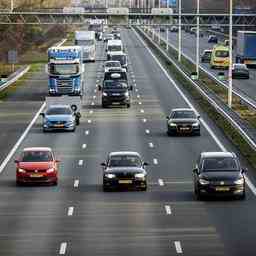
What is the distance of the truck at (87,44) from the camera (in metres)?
130

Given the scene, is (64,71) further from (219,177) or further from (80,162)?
(219,177)

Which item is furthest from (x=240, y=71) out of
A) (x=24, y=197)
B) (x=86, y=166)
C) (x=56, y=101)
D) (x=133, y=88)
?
(x=24, y=197)

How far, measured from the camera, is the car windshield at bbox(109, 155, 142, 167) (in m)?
44.6

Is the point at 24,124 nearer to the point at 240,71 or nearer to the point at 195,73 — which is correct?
the point at 195,73

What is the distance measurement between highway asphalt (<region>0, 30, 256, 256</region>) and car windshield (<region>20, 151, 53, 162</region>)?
1149mm

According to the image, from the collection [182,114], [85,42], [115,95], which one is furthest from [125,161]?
[85,42]

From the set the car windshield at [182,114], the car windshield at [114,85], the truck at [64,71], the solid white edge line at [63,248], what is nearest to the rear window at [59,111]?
the car windshield at [182,114]

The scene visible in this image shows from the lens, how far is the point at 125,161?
44750 millimetres

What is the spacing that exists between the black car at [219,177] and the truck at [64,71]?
41.7 meters

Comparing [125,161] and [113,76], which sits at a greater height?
[125,161]

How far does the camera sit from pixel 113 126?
68188 mm

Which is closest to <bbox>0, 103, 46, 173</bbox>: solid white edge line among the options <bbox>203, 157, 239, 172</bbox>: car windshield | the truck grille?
the truck grille

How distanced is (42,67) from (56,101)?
175ft

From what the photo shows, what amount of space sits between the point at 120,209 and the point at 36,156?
7.78 meters
